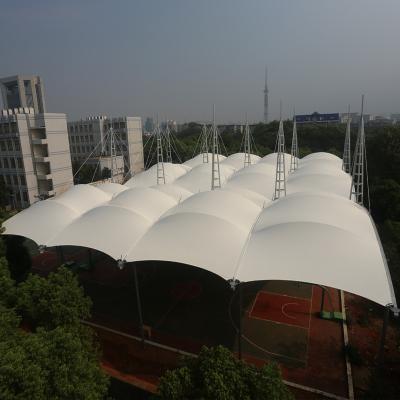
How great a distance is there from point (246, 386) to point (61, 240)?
12069 millimetres

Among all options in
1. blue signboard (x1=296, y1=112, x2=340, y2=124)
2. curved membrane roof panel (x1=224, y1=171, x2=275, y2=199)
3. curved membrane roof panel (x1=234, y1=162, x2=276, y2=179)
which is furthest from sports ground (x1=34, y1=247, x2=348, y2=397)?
blue signboard (x1=296, y1=112, x2=340, y2=124)

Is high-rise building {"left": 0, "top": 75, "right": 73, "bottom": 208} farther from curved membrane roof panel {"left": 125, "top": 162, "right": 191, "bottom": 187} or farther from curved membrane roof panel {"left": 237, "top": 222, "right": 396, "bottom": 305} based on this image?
curved membrane roof panel {"left": 237, "top": 222, "right": 396, "bottom": 305}

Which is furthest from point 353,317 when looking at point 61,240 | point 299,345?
point 61,240

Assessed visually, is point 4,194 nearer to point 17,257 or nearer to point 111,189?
point 111,189

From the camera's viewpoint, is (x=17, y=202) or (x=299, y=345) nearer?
(x=299, y=345)

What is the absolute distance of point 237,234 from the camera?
47.9 ft

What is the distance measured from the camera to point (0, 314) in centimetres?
975

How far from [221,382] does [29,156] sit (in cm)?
3604

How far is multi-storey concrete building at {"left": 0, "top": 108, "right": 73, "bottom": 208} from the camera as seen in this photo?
35.0m

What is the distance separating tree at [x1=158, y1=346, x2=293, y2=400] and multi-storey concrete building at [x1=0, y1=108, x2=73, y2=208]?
3445 centimetres

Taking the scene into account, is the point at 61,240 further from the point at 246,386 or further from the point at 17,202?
the point at 17,202

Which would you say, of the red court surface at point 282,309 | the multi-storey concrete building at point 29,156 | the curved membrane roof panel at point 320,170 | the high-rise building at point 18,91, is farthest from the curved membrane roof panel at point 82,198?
the high-rise building at point 18,91

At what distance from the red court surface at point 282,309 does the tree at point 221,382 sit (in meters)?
8.44

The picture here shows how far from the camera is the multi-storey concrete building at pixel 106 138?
57250 millimetres
